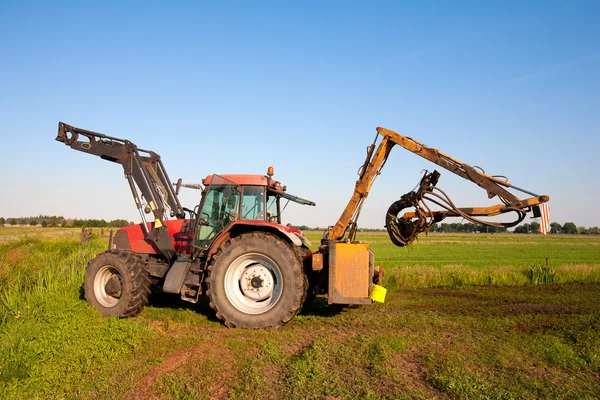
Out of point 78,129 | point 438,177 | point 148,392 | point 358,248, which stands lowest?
point 148,392

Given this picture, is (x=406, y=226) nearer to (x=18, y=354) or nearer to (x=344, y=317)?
(x=344, y=317)

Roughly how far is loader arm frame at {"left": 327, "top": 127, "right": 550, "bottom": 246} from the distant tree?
475 ft

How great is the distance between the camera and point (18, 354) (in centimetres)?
557

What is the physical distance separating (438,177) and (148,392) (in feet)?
21.4

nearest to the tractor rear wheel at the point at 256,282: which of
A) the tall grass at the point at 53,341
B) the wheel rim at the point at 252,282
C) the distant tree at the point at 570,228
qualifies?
the wheel rim at the point at 252,282

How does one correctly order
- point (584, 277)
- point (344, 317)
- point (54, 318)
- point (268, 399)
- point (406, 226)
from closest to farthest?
point (268, 399) < point (54, 318) < point (344, 317) < point (406, 226) < point (584, 277)

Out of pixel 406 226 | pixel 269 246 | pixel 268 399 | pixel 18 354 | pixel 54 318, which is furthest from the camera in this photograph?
pixel 406 226

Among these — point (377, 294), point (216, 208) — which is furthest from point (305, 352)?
point (216, 208)

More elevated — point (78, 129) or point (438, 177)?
point (78, 129)

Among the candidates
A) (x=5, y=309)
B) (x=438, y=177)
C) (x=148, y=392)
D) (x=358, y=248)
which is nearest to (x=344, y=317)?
(x=358, y=248)

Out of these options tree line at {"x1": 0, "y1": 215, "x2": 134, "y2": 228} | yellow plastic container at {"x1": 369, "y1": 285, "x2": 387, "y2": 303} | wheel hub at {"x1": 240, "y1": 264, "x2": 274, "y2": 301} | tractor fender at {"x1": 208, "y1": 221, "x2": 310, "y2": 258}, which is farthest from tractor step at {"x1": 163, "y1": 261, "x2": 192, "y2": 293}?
tree line at {"x1": 0, "y1": 215, "x2": 134, "y2": 228}

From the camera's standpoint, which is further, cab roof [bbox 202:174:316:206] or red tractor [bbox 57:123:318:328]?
cab roof [bbox 202:174:316:206]

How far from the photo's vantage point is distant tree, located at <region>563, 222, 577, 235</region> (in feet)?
438

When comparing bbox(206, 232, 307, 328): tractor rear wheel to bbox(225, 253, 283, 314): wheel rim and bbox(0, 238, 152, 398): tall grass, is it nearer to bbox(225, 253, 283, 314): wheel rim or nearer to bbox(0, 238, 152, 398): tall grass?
bbox(225, 253, 283, 314): wheel rim
